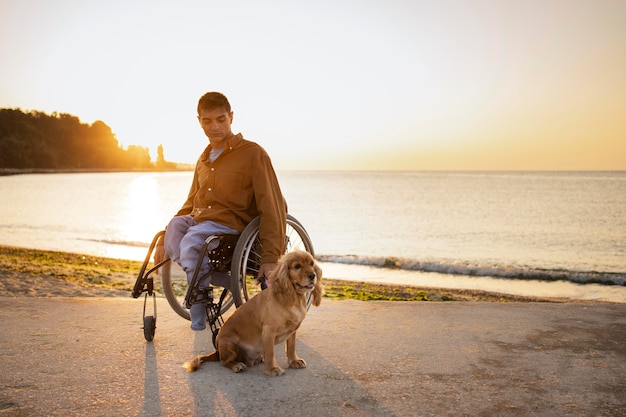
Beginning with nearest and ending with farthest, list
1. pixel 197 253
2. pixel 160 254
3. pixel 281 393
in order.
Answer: pixel 281 393 < pixel 197 253 < pixel 160 254

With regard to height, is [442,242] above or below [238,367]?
below

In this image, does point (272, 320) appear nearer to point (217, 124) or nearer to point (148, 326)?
point (148, 326)

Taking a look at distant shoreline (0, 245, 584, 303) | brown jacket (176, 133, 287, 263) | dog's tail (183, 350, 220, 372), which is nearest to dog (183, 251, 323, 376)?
dog's tail (183, 350, 220, 372)

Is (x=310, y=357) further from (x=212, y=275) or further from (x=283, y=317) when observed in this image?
(x=212, y=275)

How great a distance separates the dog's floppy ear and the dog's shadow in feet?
1.64

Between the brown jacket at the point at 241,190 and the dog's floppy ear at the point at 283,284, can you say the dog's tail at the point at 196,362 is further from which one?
the brown jacket at the point at 241,190

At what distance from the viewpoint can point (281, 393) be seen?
9.82 ft

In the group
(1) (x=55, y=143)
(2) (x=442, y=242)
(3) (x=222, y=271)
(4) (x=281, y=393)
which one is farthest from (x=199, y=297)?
(1) (x=55, y=143)

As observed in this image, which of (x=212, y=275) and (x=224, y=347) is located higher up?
(x=212, y=275)

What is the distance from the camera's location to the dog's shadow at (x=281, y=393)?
2768 millimetres

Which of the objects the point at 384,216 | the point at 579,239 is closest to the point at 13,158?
the point at 384,216

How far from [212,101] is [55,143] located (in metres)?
139

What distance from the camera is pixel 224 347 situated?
339 cm

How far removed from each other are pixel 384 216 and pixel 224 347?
3396 cm
